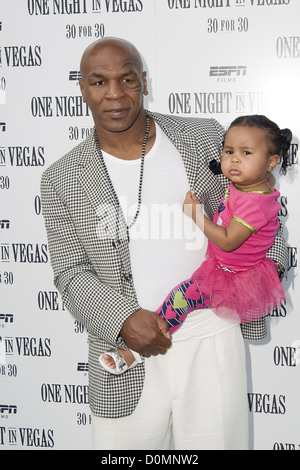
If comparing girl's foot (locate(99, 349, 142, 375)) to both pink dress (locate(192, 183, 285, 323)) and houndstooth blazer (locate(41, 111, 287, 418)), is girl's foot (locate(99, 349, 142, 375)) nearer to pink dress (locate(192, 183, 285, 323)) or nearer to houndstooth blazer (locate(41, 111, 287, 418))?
houndstooth blazer (locate(41, 111, 287, 418))

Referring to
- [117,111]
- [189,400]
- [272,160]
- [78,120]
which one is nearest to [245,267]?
[272,160]

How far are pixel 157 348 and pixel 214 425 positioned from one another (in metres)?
0.41

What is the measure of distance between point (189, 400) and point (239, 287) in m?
0.47

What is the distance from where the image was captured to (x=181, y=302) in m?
1.94

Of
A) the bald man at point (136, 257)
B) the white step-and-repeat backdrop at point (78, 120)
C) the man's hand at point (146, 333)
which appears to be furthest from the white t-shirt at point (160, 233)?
the white step-and-repeat backdrop at point (78, 120)

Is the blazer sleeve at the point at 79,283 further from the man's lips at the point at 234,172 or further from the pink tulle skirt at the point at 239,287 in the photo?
the man's lips at the point at 234,172

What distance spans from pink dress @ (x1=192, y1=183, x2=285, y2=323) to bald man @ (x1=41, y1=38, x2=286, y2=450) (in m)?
0.08

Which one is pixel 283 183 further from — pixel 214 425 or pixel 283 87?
pixel 214 425

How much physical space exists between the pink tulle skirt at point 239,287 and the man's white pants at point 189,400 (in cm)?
14

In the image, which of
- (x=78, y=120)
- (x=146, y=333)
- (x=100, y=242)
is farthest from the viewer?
(x=78, y=120)

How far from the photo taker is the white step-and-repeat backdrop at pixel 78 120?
2779 millimetres

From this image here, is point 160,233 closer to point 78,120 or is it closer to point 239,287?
point 239,287

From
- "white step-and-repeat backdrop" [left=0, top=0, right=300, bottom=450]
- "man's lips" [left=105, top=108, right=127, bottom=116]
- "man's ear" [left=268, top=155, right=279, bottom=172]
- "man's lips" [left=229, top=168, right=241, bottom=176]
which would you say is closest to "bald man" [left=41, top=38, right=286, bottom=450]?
"man's lips" [left=105, top=108, right=127, bottom=116]

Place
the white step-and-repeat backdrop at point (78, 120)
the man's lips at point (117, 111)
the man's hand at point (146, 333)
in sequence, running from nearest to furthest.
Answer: the man's hand at point (146, 333)
the man's lips at point (117, 111)
the white step-and-repeat backdrop at point (78, 120)
